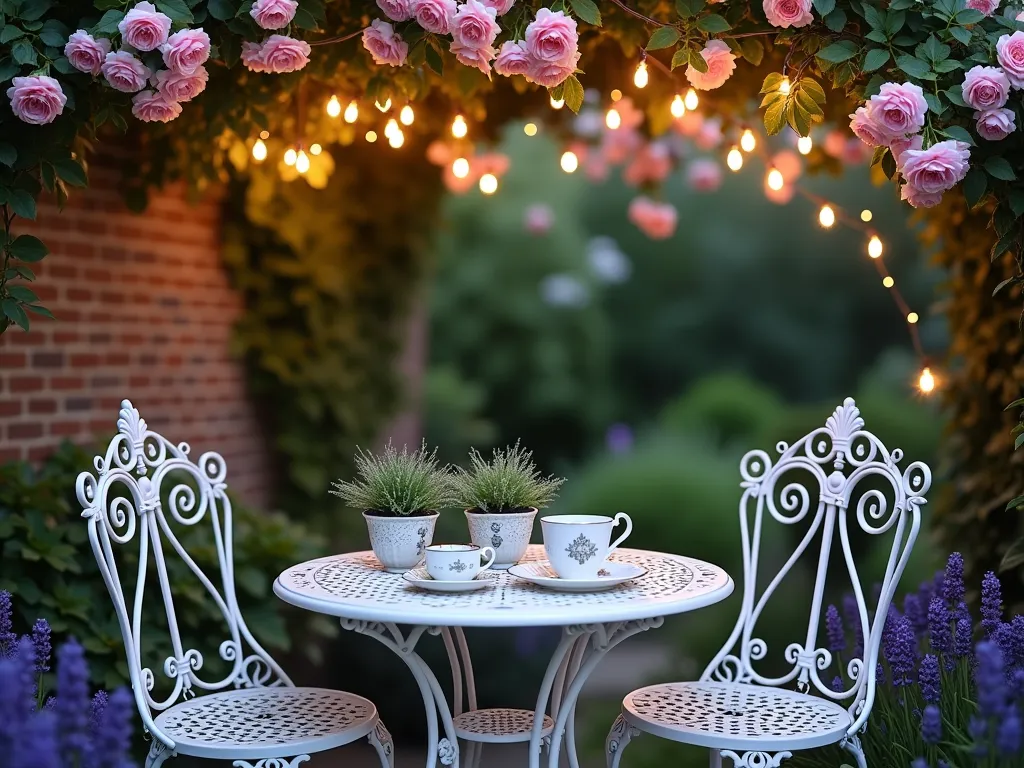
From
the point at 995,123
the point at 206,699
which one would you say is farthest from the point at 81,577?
the point at 995,123

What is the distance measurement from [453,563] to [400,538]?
250 millimetres

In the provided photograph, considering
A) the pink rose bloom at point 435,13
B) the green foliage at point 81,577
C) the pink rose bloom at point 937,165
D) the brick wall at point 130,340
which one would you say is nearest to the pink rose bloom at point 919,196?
the pink rose bloom at point 937,165

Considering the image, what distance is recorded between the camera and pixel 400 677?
14.7 ft

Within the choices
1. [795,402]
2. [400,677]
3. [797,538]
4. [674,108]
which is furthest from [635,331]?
[674,108]

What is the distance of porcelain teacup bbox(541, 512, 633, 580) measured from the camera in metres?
2.35

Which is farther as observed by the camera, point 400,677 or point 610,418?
point 610,418

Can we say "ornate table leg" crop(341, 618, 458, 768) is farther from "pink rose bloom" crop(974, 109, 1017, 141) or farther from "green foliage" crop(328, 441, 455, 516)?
"pink rose bloom" crop(974, 109, 1017, 141)

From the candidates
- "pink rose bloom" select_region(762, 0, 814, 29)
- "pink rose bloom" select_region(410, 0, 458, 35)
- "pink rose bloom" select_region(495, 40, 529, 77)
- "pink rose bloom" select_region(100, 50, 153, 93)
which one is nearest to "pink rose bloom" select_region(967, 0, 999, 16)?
"pink rose bloom" select_region(762, 0, 814, 29)

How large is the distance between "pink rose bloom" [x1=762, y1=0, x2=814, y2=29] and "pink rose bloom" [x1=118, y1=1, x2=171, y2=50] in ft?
4.48

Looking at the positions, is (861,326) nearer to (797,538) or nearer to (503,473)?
(797,538)

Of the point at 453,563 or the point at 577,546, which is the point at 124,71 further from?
the point at 577,546

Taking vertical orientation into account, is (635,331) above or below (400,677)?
above

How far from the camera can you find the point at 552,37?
249 cm

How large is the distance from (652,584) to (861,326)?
6.46 m
